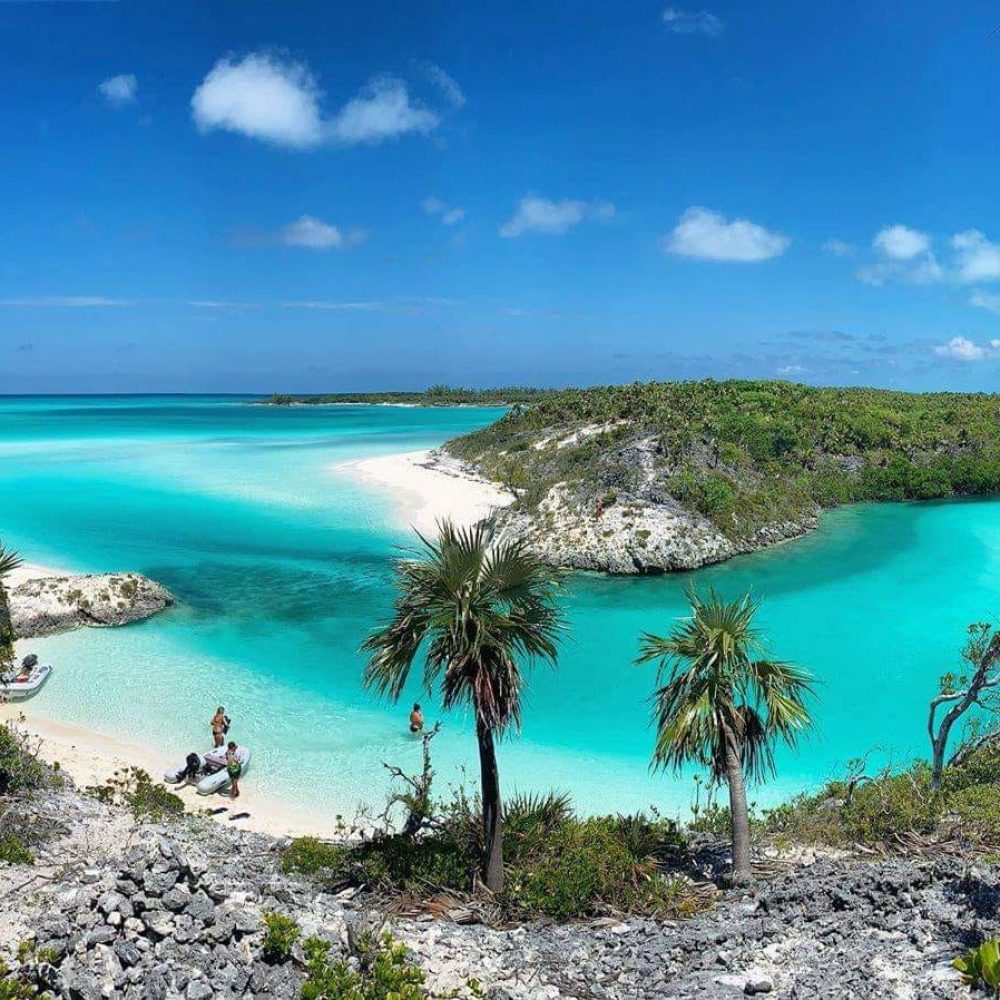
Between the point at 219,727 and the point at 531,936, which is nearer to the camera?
the point at 531,936

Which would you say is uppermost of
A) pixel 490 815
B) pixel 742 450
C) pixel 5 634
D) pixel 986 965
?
pixel 742 450

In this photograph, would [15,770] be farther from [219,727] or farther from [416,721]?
[416,721]

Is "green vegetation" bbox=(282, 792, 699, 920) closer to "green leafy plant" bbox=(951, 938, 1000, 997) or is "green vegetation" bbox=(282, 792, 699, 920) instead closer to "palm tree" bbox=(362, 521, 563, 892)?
"palm tree" bbox=(362, 521, 563, 892)

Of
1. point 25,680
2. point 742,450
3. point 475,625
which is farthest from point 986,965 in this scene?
point 742,450

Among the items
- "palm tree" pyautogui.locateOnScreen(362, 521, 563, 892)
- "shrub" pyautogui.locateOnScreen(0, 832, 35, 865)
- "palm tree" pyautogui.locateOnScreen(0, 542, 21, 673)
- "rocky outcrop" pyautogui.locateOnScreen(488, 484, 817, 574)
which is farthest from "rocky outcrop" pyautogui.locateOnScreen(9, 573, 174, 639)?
"palm tree" pyautogui.locateOnScreen(362, 521, 563, 892)

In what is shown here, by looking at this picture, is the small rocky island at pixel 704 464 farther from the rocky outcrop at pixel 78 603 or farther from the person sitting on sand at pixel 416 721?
the person sitting on sand at pixel 416 721

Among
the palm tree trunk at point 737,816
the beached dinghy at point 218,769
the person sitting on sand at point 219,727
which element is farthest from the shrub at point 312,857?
the person sitting on sand at point 219,727
